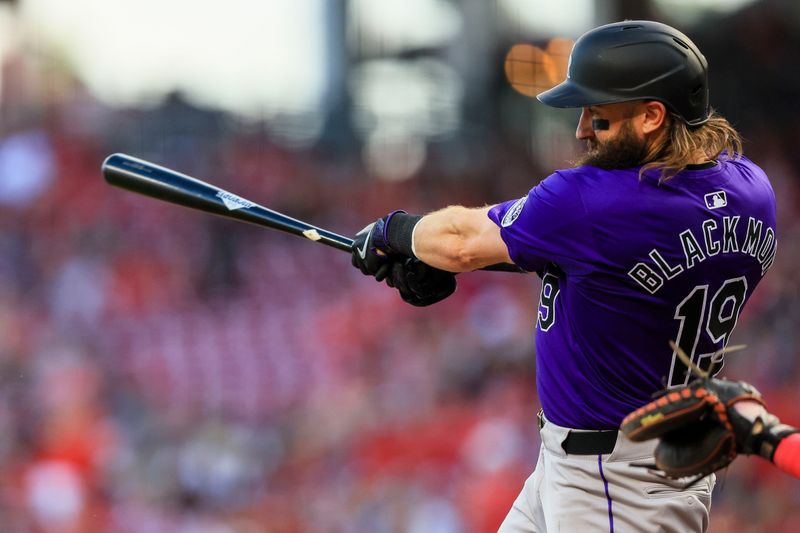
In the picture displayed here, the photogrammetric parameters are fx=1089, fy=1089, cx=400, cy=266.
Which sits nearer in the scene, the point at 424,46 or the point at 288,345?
the point at 288,345

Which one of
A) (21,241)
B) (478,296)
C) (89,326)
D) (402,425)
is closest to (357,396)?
(402,425)

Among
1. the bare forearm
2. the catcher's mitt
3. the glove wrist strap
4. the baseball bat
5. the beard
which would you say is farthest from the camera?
the baseball bat

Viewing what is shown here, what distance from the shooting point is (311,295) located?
10898 mm

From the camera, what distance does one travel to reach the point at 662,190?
2883mm

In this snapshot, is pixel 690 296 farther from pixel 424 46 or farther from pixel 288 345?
pixel 424 46

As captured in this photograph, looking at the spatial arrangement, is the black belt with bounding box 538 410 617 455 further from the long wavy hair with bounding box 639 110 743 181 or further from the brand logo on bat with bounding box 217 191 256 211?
the brand logo on bat with bounding box 217 191 256 211

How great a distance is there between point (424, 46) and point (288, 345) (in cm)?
495

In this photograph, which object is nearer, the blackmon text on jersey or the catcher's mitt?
→ the catcher's mitt

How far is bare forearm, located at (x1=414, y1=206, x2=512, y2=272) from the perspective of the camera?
3092 millimetres

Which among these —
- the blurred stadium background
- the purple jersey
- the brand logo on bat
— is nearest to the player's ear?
the purple jersey

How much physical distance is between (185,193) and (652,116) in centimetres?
168

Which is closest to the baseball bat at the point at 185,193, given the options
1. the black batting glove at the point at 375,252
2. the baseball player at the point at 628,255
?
the black batting glove at the point at 375,252

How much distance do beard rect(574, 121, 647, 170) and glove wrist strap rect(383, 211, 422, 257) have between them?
585mm

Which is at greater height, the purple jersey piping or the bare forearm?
the bare forearm
